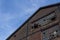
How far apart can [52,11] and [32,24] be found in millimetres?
3370

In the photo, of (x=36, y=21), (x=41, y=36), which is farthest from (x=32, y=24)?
(x=41, y=36)

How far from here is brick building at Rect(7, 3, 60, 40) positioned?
22.5m

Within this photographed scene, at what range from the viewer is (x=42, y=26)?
79.1ft

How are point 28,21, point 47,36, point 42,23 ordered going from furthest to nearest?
point 28,21 < point 42,23 < point 47,36

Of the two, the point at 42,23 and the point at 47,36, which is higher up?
the point at 42,23

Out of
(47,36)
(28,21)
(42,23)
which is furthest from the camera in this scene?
(28,21)

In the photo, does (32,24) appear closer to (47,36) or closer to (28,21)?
(28,21)

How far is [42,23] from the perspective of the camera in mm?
24422

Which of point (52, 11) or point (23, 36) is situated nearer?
point (52, 11)

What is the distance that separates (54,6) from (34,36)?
4.39 m

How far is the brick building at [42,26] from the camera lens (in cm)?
2255

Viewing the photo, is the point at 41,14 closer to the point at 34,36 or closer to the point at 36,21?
the point at 36,21

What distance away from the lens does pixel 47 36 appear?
22781 millimetres

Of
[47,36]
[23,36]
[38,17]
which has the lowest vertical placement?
[47,36]
